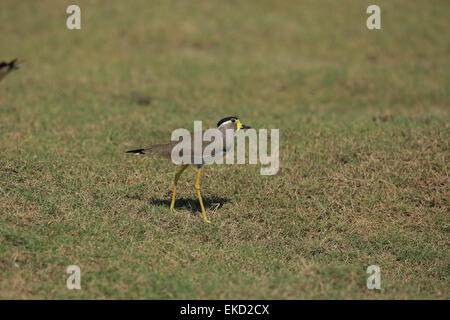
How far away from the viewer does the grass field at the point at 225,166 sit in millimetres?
4840

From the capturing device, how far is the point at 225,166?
723 centimetres

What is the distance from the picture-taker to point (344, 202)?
641 centimetres

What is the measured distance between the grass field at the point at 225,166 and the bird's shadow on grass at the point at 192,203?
4 centimetres

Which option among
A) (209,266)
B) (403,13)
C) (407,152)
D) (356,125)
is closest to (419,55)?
(403,13)

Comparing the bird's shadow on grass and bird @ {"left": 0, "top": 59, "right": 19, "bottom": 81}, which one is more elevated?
bird @ {"left": 0, "top": 59, "right": 19, "bottom": 81}

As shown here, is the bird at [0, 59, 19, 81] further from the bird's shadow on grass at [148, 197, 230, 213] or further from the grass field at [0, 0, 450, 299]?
the bird's shadow on grass at [148, 197, 230, 213]

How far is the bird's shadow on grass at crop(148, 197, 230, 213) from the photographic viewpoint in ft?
20.3

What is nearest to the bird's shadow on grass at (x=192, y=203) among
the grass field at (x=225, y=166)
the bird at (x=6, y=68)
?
the grass field at (x=225, y=166)

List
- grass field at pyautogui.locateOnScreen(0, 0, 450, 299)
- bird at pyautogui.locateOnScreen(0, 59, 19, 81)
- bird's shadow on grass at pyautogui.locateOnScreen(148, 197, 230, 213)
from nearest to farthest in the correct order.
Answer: grass field at pyautogui.locateOnScreen(0, 0, 450, 299), bird at pyautogui.locateOnScreen(0, 59, 19, 81), bird's shadow on grass at pyautogui.locateOnScreen(148, 197, 230, 213)

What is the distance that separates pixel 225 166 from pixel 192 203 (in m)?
1.08

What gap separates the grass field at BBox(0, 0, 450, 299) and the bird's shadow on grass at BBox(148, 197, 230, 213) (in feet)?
0.12

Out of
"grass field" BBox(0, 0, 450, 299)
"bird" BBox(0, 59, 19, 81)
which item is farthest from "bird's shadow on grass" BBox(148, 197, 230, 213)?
"bird" BBox(0, 59, 19, 81)

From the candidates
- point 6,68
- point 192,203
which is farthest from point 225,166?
point 6,68
